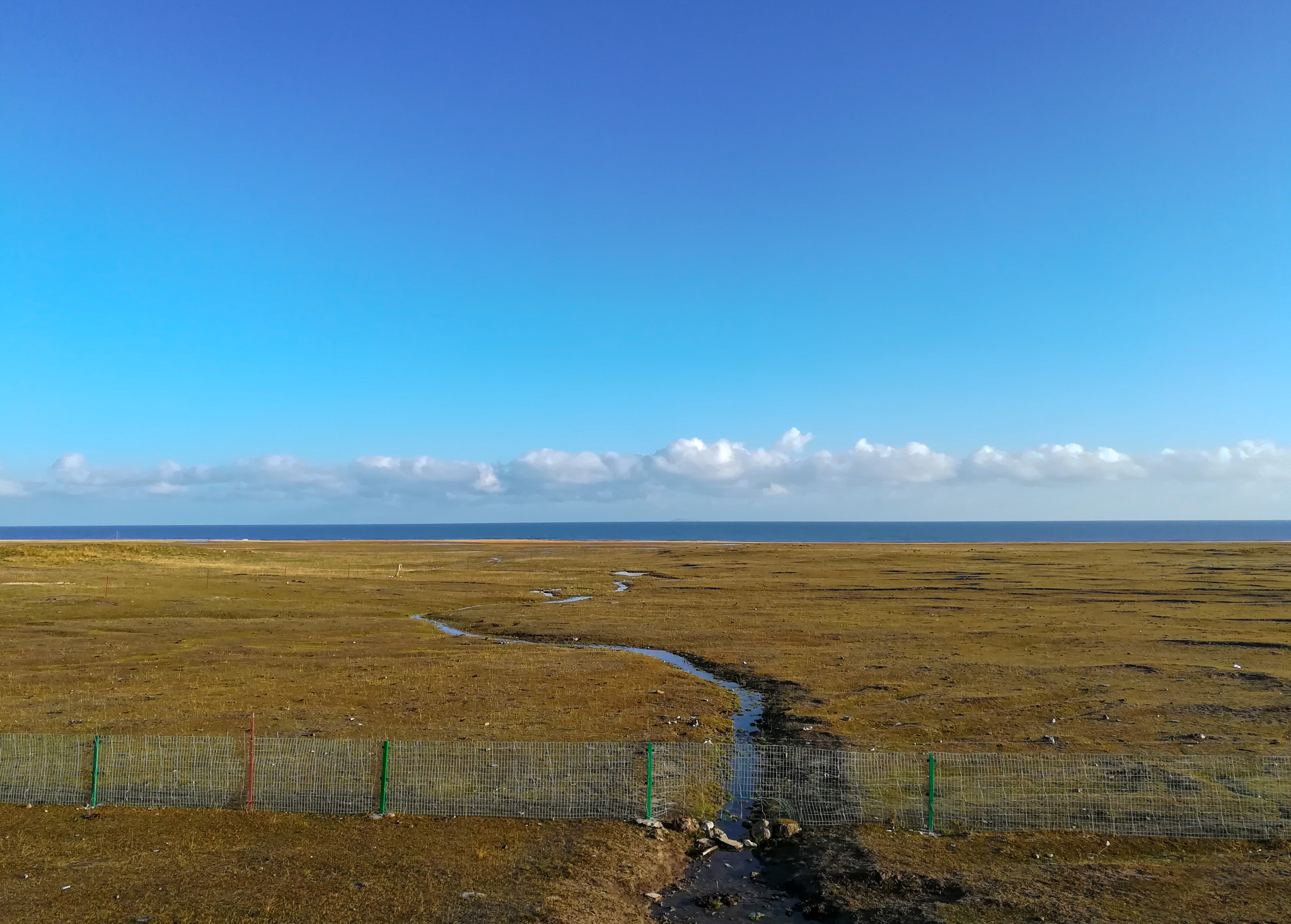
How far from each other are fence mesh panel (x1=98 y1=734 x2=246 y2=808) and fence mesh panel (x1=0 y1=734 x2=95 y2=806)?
0.48 metres

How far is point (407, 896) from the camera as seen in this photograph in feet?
47.0

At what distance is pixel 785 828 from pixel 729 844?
1.62m

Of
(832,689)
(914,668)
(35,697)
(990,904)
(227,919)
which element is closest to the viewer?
(227,919)

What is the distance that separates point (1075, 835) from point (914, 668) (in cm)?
1947

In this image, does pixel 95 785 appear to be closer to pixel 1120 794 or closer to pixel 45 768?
pixel 45 768

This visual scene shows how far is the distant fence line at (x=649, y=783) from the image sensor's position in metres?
18.5

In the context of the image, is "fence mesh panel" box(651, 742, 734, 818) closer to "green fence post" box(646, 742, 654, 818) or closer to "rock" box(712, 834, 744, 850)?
"green fence post" box(646, 742, 654, 818)

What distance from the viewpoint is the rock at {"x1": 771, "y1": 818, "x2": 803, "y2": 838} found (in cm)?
1836

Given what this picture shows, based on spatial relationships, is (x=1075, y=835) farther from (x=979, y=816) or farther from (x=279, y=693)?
(x=279, y=693)

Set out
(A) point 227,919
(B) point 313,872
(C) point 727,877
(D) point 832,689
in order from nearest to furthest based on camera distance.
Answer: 1. (A) point 227,919
2. (B) point 313,872
3. (C) point 727,877
4. (D) point 832,689

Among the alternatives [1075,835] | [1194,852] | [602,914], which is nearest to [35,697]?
[602,914]

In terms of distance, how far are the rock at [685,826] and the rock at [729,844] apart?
2.09ft

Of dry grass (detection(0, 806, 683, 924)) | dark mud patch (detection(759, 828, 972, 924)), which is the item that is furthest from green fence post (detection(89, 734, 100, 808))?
dark mud patch (detection(759, 828, 972, 924))

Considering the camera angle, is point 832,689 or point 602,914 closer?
point 602,914
